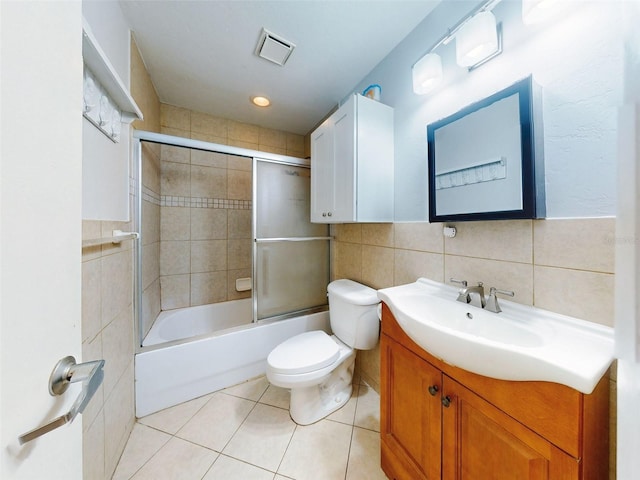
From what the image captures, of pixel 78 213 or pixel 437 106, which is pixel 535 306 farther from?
pixel 78 213

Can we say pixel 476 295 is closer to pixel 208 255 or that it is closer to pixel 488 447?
pixel 488 447

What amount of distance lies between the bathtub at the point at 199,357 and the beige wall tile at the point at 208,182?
→ 1160 millimetres

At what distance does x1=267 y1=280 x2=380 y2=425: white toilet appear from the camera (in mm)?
1231

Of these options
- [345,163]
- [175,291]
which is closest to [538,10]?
[345,163]

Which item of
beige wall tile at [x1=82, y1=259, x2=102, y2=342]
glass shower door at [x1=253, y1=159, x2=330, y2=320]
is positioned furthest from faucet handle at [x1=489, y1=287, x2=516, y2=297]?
beige wall tile at [x1=82, y1=259, x2=102, y2=342]

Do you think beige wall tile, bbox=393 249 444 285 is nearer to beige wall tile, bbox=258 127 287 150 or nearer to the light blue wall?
the light blue wall

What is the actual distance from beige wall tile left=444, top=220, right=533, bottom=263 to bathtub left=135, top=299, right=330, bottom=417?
133cm

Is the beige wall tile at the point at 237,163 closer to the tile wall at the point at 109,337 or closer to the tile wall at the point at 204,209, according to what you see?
the tile wall at the point at 204,209

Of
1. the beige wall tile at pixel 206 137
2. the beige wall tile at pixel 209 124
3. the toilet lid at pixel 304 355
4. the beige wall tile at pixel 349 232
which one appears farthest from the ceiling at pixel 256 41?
the toilet lid at pixel 304 355

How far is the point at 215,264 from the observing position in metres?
2.31

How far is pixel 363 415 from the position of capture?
1.39m

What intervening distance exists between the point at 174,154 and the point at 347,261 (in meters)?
1.87

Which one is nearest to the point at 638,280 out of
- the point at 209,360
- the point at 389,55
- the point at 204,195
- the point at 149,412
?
the point at 389,55

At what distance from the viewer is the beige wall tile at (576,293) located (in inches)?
25.8
